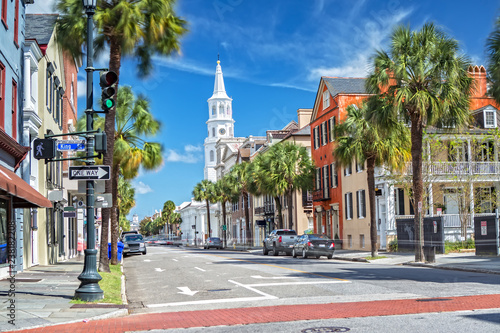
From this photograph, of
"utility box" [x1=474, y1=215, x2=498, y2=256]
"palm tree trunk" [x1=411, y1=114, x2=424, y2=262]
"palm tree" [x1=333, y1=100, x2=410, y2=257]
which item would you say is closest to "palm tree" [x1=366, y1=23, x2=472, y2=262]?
"palm tree trunk" [x1=411, y1=114, x2=424, y2=262]

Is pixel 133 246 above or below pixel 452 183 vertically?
below

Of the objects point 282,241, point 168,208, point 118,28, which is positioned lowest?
point 282,241

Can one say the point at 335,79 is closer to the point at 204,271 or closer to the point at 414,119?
the point at 414,119

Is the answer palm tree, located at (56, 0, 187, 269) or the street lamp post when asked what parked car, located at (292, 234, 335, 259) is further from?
the street lamp post

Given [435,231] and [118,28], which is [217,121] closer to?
[435,231]

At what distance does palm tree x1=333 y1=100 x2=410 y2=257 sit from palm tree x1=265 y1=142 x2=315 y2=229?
13.3 metres

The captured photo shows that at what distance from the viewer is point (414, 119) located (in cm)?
2598

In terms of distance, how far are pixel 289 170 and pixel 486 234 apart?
2152 cm

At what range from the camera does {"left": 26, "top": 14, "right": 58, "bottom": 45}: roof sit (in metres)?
26.9

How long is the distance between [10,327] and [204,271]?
1413 centimetres

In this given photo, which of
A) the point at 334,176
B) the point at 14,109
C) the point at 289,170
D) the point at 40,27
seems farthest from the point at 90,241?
the point at 334,176

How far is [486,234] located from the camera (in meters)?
28.1

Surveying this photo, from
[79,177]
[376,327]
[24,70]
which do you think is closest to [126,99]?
[24,70]

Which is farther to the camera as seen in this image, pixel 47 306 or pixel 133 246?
pixel 133 246
